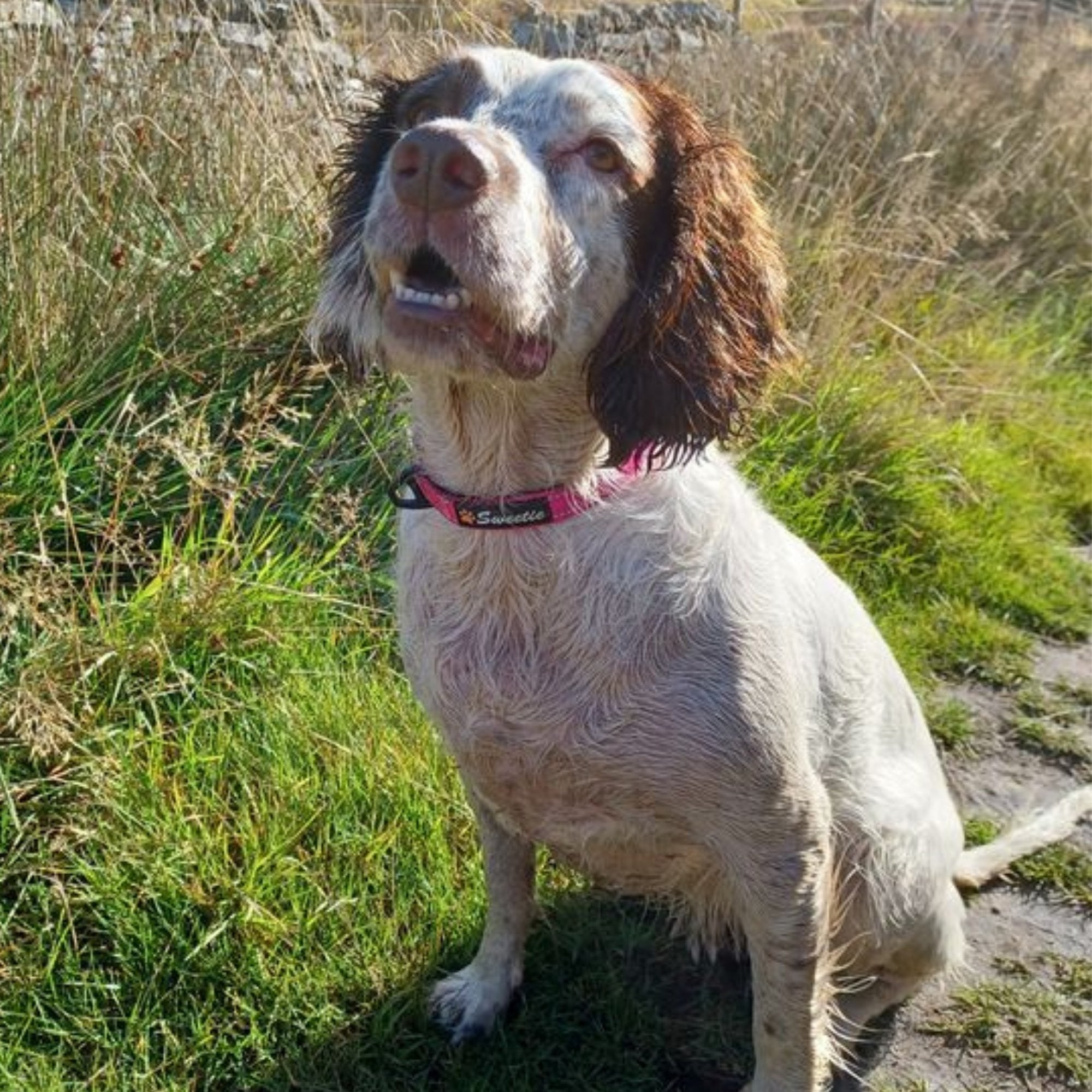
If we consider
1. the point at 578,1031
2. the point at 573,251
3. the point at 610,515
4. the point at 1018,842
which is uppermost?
the point at 573,251

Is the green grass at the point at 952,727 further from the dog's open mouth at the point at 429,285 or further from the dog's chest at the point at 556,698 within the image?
the dog's open mouth at the point at 429,285

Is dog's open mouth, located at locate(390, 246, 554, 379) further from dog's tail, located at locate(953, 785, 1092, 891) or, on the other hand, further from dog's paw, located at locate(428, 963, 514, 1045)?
dog's tail, located at locate(953, 785, 1092, 891)

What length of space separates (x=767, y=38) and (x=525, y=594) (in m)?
5.35

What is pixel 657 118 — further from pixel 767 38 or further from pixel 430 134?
pixel 767 38

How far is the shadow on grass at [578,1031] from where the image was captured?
2.50 meters

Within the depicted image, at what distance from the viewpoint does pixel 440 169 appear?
5.68ft

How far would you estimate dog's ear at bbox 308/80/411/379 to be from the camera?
2139 mm

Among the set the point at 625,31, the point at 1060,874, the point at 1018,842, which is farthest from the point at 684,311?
the point at 625,31

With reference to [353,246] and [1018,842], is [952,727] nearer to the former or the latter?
[1018,842]

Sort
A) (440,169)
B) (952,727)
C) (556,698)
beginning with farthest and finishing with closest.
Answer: (952,727) < (556,698) < (440,169)

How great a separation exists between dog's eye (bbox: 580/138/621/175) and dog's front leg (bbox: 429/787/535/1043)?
1.23 m

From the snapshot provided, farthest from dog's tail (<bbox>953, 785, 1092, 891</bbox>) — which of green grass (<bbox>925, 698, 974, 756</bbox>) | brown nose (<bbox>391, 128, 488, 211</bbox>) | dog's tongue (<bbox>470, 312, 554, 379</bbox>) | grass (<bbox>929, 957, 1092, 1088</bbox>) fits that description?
brown nose (<bbox>391, 128, 488, 211</bbox>)

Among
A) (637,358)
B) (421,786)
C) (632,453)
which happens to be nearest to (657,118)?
(637,358)

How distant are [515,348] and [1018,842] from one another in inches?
75.3
